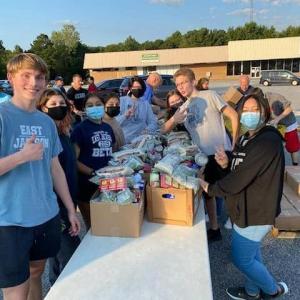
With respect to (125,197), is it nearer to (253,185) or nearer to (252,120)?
(253,185)

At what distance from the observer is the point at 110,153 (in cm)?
323

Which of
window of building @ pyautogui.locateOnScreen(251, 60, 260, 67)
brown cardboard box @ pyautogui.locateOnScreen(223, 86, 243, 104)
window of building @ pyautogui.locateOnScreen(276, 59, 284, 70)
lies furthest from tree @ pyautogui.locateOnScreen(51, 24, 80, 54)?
brown cardboard box @ pyautogui.locateOnScreen(223, 86, 243, 104)

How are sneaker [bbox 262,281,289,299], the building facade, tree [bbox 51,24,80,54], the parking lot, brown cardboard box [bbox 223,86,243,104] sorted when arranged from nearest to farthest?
sneaker [bbox 262,281,289,299], the parking lot, brown cardboard box [bbox 223,86,243,104], the building facade, tree [bbox 51,24,80,54]

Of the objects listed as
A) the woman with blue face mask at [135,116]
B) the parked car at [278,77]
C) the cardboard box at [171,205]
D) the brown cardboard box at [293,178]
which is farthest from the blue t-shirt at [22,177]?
the parked car at [278,77]

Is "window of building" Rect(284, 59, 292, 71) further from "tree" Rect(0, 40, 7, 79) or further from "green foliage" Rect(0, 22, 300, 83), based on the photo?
"tree" Rect(0, 40, 7, 79)

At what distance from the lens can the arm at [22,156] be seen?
1.85 m

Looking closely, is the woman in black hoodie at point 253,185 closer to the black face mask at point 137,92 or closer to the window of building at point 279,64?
the black face mask at point 137,92

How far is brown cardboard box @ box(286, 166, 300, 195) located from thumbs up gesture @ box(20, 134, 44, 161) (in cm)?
391

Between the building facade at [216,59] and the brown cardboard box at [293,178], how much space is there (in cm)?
4350

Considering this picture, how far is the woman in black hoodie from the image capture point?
2502 mm

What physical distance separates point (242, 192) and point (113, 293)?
1186mm

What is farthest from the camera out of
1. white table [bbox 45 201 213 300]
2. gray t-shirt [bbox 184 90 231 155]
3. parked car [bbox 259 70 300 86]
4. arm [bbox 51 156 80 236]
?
parked car [bbox 259 70 300 86]

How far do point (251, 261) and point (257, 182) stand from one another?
2.15 ft

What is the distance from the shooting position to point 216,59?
49.2 m
